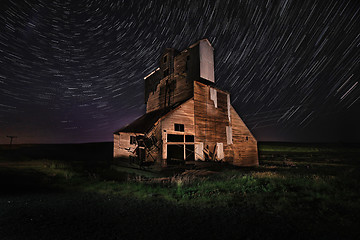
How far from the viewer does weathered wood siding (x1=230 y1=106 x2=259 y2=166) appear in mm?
19375

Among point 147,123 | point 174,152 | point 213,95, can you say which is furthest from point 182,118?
point 174,152

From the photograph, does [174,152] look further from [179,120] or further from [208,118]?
[179,120]

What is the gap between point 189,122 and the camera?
15828 millimetres

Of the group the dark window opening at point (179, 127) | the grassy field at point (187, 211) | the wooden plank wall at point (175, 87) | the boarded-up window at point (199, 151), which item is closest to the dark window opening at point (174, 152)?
the boarded-up window at point (199, 151)

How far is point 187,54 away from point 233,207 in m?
16.4

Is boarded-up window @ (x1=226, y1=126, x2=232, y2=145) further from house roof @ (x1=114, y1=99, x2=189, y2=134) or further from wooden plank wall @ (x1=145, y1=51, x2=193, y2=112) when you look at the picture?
house roof @ (x1=114, y1=99, x2=189, y2=134)

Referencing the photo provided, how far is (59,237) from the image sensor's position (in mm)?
4262

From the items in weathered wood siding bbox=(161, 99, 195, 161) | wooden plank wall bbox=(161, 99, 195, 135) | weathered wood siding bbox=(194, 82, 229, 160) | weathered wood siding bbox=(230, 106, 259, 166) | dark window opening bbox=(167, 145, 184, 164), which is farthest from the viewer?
dark window opening bbox=(167, 145, 184, 164)

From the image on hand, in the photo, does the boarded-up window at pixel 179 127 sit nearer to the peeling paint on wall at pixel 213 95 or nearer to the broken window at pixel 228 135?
the peeling paint on wall at pixel 213 95

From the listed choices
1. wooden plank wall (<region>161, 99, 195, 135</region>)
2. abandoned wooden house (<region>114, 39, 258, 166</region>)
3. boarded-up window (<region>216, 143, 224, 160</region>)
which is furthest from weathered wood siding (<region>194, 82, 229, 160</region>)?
wooden plank wall (<region>161, 99, 195, 135</region>)

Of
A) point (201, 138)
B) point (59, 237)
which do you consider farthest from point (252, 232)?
point (201, 138)

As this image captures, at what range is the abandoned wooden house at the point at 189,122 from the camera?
1502cm

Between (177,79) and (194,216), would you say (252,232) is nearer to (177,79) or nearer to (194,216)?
(194,216)

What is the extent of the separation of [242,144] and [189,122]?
28.5ft
